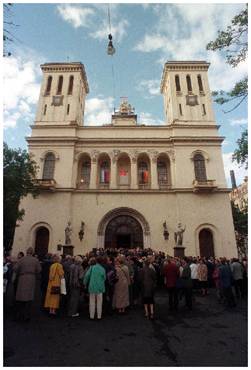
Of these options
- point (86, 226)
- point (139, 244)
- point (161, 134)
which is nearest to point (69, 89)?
point (161, 134)

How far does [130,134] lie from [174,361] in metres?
23.9

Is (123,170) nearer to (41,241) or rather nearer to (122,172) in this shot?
(122,172)

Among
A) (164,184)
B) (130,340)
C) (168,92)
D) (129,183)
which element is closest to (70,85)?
(168,92)

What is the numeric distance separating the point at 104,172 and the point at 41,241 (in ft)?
30.2

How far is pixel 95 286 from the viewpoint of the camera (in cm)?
805

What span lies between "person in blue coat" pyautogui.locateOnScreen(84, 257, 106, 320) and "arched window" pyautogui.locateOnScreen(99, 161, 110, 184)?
17802 mm

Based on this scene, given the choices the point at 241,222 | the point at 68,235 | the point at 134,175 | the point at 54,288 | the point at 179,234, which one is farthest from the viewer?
the point at 241,222

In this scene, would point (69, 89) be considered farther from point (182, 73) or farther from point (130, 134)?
point (182, 73)

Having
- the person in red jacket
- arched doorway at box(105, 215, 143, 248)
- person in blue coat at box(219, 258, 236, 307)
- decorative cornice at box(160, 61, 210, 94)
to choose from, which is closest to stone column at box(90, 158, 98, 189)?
arched doorway at box(105, 215, 143, 248)

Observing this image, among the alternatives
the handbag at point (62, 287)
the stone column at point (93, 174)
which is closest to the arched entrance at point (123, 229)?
the stone column at point (93, 174)

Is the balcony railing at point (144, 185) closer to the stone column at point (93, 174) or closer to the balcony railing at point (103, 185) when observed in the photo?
the balcony railing at point (103, 185)

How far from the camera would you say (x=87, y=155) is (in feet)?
86.8

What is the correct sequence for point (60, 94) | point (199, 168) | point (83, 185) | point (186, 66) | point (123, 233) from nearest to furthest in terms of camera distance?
point (123, 233) → point (199, 168) → point (83, 185) → point (60, 94) → point (186, 66)

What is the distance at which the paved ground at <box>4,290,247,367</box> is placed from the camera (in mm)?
4977
